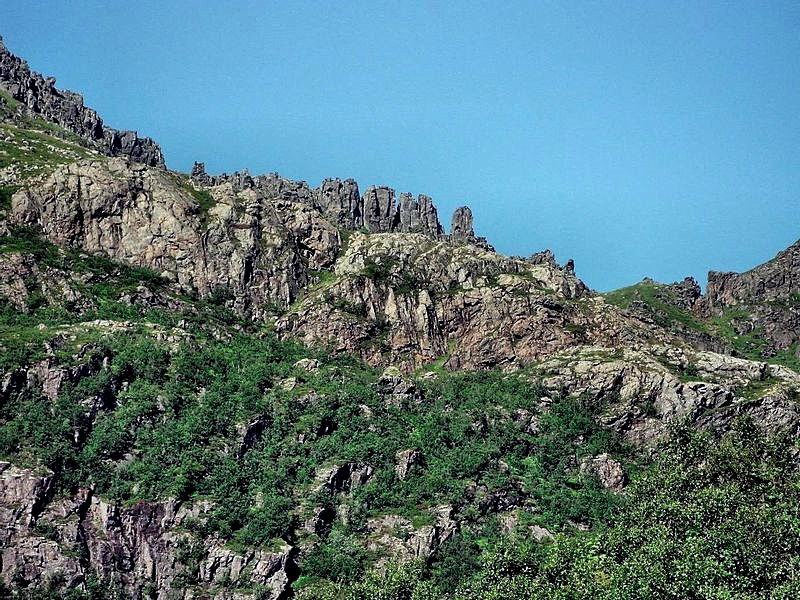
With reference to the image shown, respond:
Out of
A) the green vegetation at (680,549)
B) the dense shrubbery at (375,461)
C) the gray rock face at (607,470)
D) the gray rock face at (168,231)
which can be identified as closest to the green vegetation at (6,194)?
the gray rock face at (168,231)

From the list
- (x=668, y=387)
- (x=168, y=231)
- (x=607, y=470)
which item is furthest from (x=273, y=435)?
(x=668, y=387)

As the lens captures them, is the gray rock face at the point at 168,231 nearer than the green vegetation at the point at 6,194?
No

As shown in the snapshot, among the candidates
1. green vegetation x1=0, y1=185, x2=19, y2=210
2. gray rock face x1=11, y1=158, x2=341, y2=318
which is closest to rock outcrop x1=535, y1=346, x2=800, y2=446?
gray rock face x1=11, y1=158, x2=341, y2=318

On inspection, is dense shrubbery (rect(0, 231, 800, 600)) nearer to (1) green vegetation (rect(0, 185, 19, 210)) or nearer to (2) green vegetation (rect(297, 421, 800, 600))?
(2) green vegetation (rect(297, 421, 800, 600))

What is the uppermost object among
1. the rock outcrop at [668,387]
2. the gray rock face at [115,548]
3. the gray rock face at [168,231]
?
the gray rock face at [168,231]

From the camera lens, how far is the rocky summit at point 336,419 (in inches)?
3937

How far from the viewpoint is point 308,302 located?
174 meters

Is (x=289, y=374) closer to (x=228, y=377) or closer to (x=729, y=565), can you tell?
(x=228, y=377)

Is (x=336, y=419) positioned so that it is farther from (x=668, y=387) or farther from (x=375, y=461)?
(x=668, y=387)

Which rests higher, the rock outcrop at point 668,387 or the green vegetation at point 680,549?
the rock outcrop at point 668,387

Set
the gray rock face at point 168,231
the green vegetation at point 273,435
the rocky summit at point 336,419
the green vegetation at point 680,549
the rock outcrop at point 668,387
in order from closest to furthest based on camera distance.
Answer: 1. the green vegetation at point 680,549
2. the rocky summit at point 336,419
3. the green vegetation at point 273,435
4. the rock outcrop at point 668,387
5. the gray rock face at point 168,231

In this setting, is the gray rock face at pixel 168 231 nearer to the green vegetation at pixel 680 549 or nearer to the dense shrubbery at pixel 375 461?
the dense shrubbery at pixel 375 461

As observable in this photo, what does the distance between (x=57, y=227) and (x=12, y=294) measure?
2468 centimetres

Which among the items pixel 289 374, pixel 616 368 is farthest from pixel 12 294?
pixel 616 368
